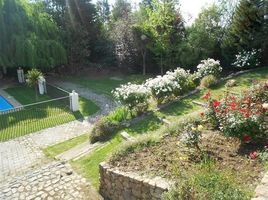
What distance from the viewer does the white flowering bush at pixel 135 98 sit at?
10547mm

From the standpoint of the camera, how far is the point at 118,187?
20.2 feet

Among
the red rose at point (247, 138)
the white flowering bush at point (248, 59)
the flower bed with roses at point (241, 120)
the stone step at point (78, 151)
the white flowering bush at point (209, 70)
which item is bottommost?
the stone step at point (78, 151)

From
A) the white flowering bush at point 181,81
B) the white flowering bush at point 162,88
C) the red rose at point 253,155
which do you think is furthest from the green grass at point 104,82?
the red rose at point 253,155

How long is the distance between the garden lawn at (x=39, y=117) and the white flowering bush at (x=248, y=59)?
26.8ft

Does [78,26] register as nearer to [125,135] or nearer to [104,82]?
[104,82]

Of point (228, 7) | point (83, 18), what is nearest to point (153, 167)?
point (228, 7)

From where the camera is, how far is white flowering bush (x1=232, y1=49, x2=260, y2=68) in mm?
Result: 15664

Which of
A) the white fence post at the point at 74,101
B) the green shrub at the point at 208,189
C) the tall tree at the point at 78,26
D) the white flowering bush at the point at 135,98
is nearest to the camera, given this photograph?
the green shrub at the point at 208,189

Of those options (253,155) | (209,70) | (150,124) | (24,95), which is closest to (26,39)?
(24,95)

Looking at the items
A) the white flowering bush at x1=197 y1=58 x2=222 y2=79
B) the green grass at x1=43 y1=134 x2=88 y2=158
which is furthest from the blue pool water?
the white flowering bush at x1=197 y1=58 x2=222 y2=79

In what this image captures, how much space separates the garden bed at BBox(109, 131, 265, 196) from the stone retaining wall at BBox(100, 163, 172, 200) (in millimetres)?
178

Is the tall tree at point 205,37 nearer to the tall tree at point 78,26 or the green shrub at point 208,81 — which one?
the green shrub at point 208,81

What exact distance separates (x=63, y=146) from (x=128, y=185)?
5.11 m

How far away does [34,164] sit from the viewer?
29.6 feet
